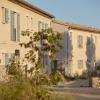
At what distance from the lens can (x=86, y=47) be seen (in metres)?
51.2

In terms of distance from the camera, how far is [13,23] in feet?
105

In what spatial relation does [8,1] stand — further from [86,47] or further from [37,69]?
[86,47]

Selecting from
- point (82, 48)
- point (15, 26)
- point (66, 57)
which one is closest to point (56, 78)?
point (15, 26)

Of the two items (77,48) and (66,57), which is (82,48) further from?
(66,57)

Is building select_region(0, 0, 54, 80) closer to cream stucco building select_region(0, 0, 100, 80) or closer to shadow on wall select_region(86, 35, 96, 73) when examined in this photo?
cream stucco building select_region(0, 0, 100, 80)

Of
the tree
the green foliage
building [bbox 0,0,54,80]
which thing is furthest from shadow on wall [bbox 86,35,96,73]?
the green foliage

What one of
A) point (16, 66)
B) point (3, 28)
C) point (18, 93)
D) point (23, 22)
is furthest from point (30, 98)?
point (23, 22)

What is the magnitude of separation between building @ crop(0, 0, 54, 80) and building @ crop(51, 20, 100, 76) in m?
8.59

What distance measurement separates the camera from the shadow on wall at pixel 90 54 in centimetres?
5206

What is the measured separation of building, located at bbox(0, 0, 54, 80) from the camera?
30172mm

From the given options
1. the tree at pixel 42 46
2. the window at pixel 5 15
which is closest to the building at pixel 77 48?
the window at pixel 5 15

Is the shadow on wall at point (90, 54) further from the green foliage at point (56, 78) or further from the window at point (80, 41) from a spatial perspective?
the green foliage at point (56, 78)

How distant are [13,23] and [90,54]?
2298cm

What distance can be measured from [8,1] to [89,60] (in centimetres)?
2360
